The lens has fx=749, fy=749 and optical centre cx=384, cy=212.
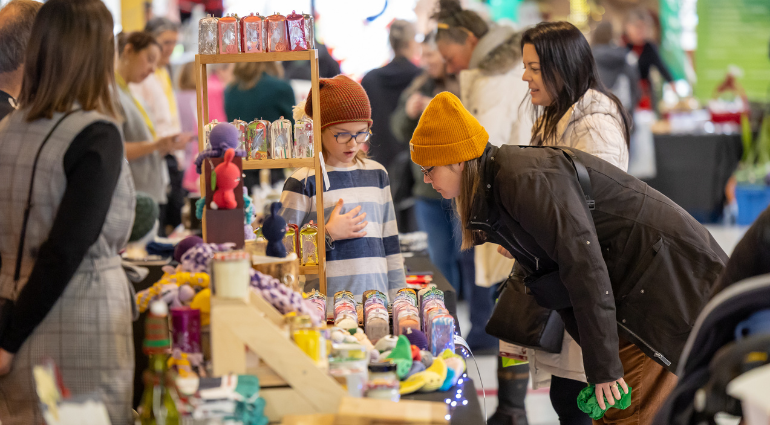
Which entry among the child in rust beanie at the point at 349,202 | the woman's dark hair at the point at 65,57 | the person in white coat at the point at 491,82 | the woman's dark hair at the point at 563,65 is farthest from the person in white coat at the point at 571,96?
the woman's dark hair at the point at 65,57

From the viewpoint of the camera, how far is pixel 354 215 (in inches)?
100

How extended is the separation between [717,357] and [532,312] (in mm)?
1230

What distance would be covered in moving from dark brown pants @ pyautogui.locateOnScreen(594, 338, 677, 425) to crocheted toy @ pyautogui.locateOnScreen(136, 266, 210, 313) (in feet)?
4.13

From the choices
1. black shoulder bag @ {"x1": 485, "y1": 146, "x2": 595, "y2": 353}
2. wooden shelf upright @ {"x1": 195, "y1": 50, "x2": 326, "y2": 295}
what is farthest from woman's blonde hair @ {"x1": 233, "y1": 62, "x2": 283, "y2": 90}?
black shoulder bag @ {"x1": 485, "y1": 146, "x2": 595, "y2": 353}

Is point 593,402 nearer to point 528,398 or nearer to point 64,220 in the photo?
point 64,220

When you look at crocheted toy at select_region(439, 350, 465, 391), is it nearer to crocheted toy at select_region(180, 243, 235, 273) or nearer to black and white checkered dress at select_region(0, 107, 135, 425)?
crocheted toy at select_region(180, 243, 235, 273)

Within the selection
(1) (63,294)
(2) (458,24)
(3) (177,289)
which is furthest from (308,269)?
(2) (458,24)

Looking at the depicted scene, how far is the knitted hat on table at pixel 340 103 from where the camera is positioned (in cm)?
250

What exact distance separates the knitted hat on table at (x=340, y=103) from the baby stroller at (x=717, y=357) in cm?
146

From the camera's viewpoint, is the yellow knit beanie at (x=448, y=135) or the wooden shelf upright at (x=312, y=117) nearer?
the yellow knit beanie at (x=448, y=135)

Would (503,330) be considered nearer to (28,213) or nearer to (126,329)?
(126,329)

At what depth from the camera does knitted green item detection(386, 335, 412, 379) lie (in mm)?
1725

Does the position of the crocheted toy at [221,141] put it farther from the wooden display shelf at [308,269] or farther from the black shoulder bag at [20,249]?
the wooden display shelf at [308,269]

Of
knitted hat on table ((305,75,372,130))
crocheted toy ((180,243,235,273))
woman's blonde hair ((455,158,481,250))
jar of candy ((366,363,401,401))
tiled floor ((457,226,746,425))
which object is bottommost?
tiled floor ((457,226,746,425))
